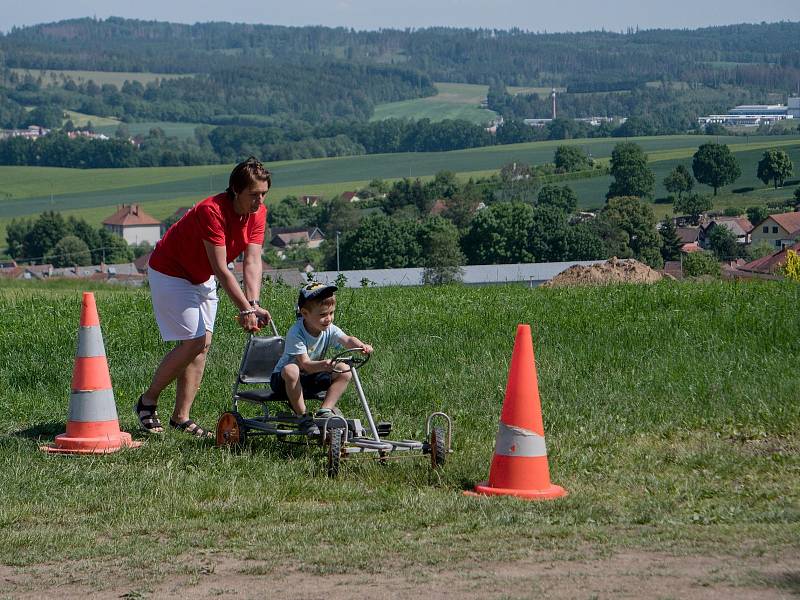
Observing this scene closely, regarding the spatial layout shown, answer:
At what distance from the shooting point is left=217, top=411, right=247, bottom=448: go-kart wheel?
8.03 meters

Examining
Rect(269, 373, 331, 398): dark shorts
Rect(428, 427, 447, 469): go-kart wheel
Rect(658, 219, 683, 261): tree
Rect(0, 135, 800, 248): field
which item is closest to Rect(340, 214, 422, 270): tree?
Rect(658, 219, 683, 261): tree

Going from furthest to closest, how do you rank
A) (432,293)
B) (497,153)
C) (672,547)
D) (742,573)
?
(497,153), (432,293), (672,547), (742,573)

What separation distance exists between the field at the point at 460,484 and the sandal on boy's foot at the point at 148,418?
1.45ft

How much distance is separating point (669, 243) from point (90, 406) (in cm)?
6204

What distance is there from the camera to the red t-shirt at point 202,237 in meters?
8.16

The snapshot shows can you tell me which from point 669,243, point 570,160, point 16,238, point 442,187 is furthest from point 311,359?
point 570,160

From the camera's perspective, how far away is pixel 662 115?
196 m

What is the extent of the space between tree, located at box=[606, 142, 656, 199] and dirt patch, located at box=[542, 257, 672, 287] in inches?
2823

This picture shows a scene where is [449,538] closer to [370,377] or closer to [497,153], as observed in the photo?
[370,377]

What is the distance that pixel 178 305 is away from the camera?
27.7 ft

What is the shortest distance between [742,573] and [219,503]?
297 centimetres

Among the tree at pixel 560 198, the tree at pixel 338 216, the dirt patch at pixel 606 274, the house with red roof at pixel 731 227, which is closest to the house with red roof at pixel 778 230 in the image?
the house with red roof at pixel 731 227

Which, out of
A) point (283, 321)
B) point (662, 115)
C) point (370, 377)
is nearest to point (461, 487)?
point (370, 377)

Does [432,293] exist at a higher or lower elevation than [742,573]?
lower
